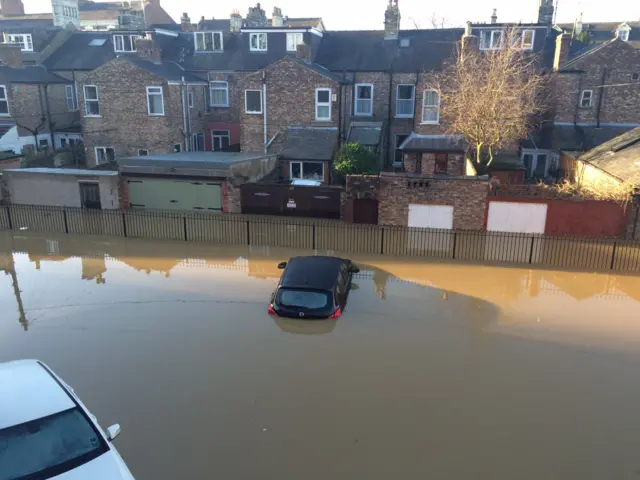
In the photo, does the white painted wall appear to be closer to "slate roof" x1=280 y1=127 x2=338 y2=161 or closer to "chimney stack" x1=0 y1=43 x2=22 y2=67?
"slate roof" x1=280 y1=127 x2=338 y2=161

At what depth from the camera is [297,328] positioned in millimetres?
11508

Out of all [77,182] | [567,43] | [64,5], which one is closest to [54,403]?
[77,182]

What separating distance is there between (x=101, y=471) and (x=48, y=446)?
728 mm

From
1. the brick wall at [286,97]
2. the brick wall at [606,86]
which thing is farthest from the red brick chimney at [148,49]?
the brick wall at [606,86]

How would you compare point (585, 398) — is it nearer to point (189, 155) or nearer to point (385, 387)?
point (385, 387)

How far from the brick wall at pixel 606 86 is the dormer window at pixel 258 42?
17.5m

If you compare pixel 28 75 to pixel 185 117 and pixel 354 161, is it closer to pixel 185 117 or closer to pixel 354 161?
pixel 185 117

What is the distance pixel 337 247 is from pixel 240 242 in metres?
3.57

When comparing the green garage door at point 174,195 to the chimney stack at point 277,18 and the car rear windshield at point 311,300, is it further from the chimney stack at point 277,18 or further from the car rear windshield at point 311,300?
the chimney stack at point 277,18

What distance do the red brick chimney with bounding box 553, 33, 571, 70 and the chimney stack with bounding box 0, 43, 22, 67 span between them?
107 feet

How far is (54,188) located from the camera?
2228 centimetres

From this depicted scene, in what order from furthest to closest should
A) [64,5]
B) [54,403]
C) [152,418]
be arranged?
[64,5] → [152,418] → [54,403]

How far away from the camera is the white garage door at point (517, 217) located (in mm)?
18203

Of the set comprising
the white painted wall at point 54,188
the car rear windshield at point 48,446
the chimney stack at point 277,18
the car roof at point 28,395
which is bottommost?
the car rear windshield at point 48,446
